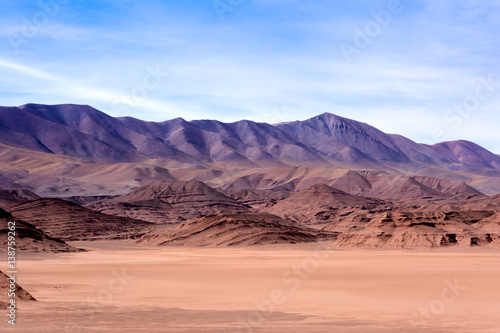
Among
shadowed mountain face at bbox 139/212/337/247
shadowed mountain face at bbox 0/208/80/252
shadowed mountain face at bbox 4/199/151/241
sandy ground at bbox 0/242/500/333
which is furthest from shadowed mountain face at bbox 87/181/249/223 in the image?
sandy ground at bbox 0/242/500/333

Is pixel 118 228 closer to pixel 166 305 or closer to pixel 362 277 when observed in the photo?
pixel 362 277

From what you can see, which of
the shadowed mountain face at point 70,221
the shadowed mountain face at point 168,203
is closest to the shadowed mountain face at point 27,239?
the shadowed mountain face at point 70,221

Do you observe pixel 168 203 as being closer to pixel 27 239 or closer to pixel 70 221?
pixel 70 221

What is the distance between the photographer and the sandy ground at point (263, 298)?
19312 millimetres

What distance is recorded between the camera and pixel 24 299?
23.2 meters

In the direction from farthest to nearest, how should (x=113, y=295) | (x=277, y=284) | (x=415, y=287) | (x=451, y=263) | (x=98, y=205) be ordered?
(x=98, y=205) < (x=451, y=263) < (x=277, y=284) < (x=415, y=287) < (x=113, y=295)

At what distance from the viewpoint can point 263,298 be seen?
2655 cm

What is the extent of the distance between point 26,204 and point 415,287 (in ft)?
269

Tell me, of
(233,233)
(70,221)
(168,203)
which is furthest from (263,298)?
(168,203)

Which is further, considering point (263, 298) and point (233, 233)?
point (233, 233)

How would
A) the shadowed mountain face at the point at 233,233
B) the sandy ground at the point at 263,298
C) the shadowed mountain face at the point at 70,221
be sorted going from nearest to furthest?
the sandy ground at the point at 263,298 < the shadowed mountain face at the point at 233,233 < the shadowed mountain face at the point at 70,221

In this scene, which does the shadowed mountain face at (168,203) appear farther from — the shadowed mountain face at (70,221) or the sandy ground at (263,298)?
the sandy ground at (263,298)

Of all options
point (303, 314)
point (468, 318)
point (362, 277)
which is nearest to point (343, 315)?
point (303, 314)

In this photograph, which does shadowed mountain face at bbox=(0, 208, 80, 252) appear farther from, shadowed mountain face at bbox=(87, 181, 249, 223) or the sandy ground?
shadowed mountain face at bbox=(87, 181, 249, 223)
